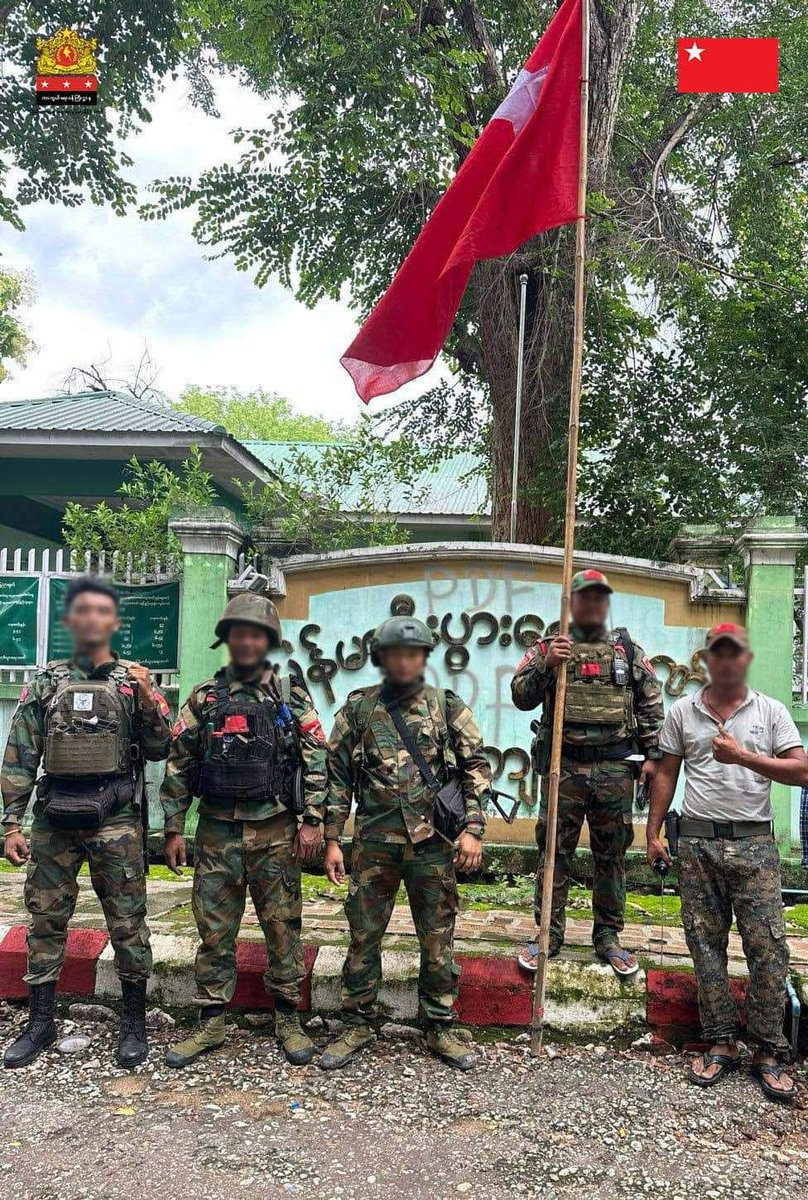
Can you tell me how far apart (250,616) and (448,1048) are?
6.29 ft

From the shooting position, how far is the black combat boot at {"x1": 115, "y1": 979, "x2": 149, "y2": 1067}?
11.5ft

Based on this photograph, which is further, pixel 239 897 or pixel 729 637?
pixel 239 897

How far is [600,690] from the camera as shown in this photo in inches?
154

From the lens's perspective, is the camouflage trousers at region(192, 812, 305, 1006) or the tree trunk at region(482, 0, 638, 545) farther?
→ the tree trunk at region(482, 0, 638, 545)

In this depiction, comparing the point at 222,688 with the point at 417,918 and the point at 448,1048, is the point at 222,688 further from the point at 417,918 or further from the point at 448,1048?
the point at 448,1048

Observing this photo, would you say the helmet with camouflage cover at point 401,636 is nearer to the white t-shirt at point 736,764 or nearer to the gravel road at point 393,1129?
the white t-shirt at point 736,764

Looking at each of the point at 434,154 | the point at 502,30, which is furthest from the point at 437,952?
the point at 502,30

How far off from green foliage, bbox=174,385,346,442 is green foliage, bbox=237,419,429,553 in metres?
34.0

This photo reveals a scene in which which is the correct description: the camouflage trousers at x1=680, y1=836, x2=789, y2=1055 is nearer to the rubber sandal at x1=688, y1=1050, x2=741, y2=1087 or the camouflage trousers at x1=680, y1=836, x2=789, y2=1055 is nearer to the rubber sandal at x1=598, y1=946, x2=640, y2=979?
the rubber sandal at x1=688, y1=1050, x2=741, y2=1087

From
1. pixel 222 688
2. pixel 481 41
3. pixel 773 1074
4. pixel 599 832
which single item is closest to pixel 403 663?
pixel 222 688

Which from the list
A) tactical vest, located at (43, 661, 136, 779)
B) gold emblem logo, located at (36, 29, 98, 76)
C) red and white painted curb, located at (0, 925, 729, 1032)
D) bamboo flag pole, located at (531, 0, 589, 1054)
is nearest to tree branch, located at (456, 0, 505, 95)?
gold emblem logo, located at (36, 29, 98, 76)

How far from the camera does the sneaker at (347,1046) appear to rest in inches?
135

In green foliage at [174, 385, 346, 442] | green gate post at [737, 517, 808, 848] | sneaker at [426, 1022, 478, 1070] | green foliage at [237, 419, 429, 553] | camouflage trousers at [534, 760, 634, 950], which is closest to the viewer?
sneaker at [426, 1022, 478, 1070]

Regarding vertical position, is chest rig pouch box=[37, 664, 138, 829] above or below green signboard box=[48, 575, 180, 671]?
A: below
